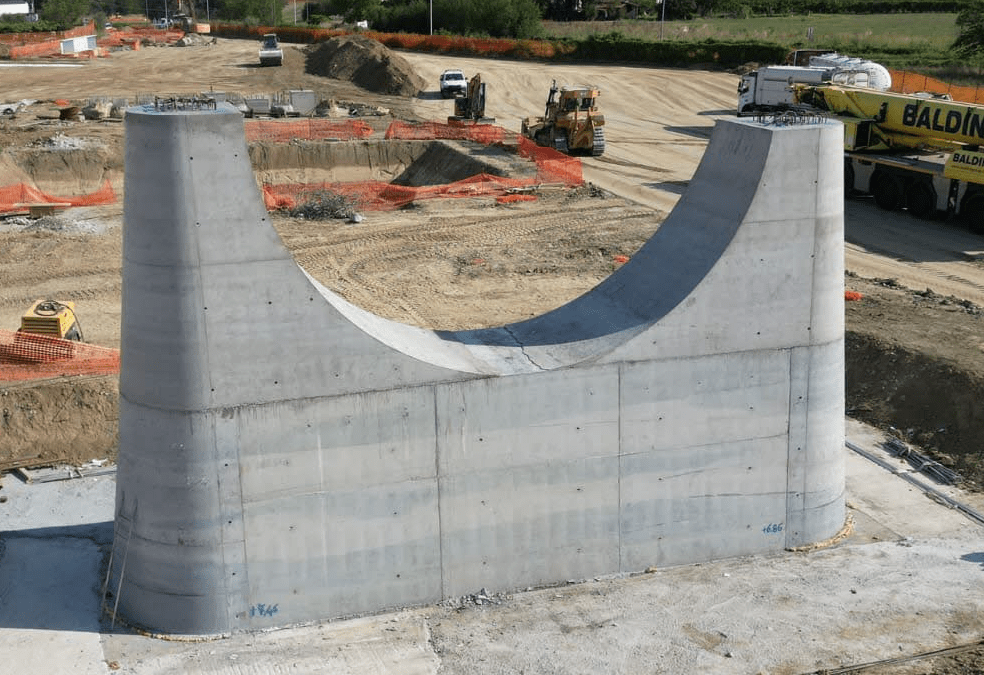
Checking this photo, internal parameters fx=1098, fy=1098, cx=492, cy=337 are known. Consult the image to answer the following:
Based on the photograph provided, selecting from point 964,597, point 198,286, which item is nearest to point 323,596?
point 198,286

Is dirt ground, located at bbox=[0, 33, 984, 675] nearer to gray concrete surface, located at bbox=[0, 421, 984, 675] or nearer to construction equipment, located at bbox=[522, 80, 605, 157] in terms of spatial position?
construction equipment, located at bbox=[522, 80, 605, 157]

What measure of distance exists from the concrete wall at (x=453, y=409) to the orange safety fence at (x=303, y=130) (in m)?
27.2

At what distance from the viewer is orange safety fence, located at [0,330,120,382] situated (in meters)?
16.7

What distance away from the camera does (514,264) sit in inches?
964

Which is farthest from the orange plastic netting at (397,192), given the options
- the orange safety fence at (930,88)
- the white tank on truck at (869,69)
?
the orange safety fence at (930,88)

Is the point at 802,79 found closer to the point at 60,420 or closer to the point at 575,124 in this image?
the point at 575,124

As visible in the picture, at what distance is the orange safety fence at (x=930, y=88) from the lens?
4175 cm

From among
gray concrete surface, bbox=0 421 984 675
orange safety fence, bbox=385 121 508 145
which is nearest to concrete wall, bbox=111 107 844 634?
gray concrete surface, bbox=0 421 984 675

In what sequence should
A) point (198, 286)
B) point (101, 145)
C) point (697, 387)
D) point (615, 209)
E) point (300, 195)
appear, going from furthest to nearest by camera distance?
point (101, 145)
point (300, 195)
point (615, 209)
point (697, 387)
point (198, 286)

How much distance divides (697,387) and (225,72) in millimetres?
51665

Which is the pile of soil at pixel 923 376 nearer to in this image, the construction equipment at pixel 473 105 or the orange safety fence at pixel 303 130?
the orange safety fence at pixel 303 130

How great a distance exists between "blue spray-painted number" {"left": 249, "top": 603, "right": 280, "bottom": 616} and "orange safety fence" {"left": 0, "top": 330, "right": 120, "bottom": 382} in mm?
7337

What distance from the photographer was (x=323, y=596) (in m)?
A: 10.8

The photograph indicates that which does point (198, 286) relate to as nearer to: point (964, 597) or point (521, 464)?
point (521, 464)
